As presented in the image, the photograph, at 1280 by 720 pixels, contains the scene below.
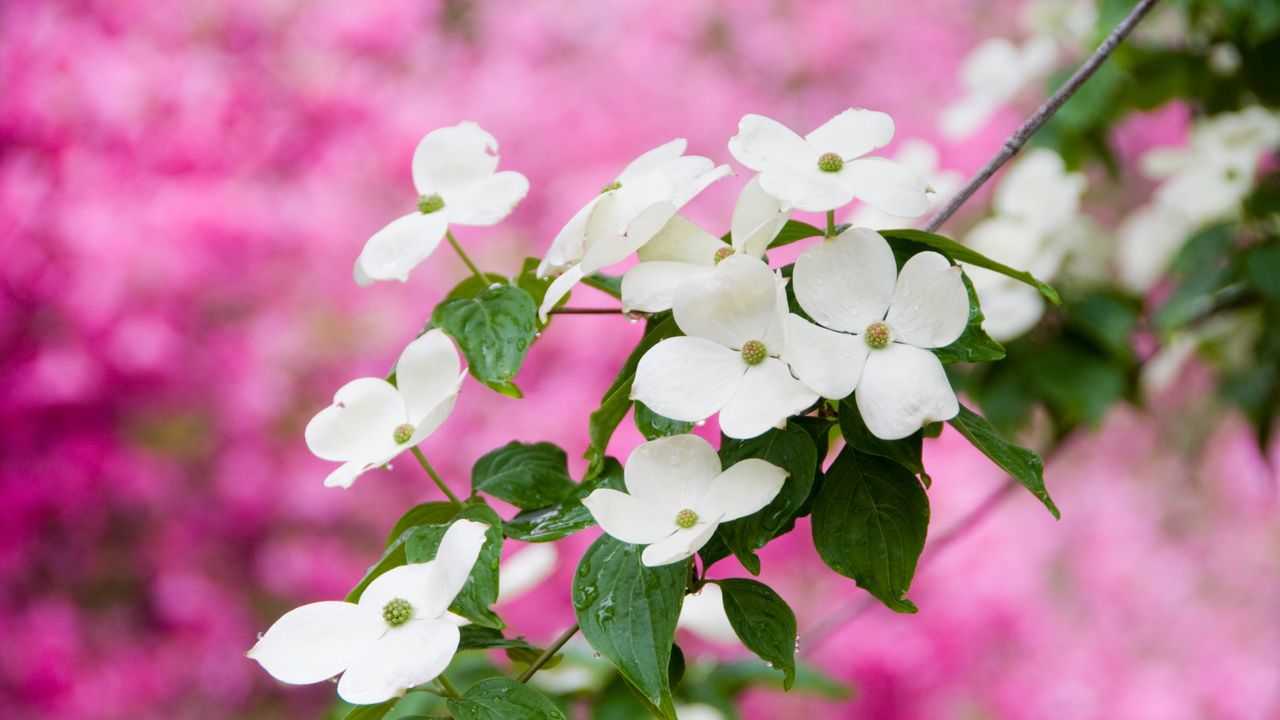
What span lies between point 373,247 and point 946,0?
11.7 feet

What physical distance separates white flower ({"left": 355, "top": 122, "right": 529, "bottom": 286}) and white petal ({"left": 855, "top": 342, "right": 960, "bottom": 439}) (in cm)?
20

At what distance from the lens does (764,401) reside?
0.42m

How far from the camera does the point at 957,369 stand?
105cm

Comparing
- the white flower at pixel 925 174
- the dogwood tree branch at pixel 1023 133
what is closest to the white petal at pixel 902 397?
the dogwood tree branch at pixel 1023 133

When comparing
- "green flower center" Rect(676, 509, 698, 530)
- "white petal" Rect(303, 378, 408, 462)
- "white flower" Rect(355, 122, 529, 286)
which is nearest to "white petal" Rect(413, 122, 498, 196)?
"white flower" Rect(355, 122, 529, 286)

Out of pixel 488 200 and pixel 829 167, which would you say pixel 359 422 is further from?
pixel 829 167

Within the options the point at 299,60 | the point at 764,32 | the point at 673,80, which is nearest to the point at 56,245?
the point at 299,60

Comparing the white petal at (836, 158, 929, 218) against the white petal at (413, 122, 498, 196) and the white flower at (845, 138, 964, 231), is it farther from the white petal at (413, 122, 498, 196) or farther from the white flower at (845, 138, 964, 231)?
the white flower at (845, 138, 964, 231)

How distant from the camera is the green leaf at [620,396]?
0.47 metres

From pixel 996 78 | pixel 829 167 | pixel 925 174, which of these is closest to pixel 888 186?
pixel 829 167

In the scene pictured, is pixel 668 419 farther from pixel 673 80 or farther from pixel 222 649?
pixel 673 80

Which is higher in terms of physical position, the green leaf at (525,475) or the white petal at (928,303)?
the green leaf at (525,475)

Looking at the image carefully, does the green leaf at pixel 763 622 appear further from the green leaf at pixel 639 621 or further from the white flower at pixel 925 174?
the white flower at pixel 925 174

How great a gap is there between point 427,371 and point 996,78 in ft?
3.16
